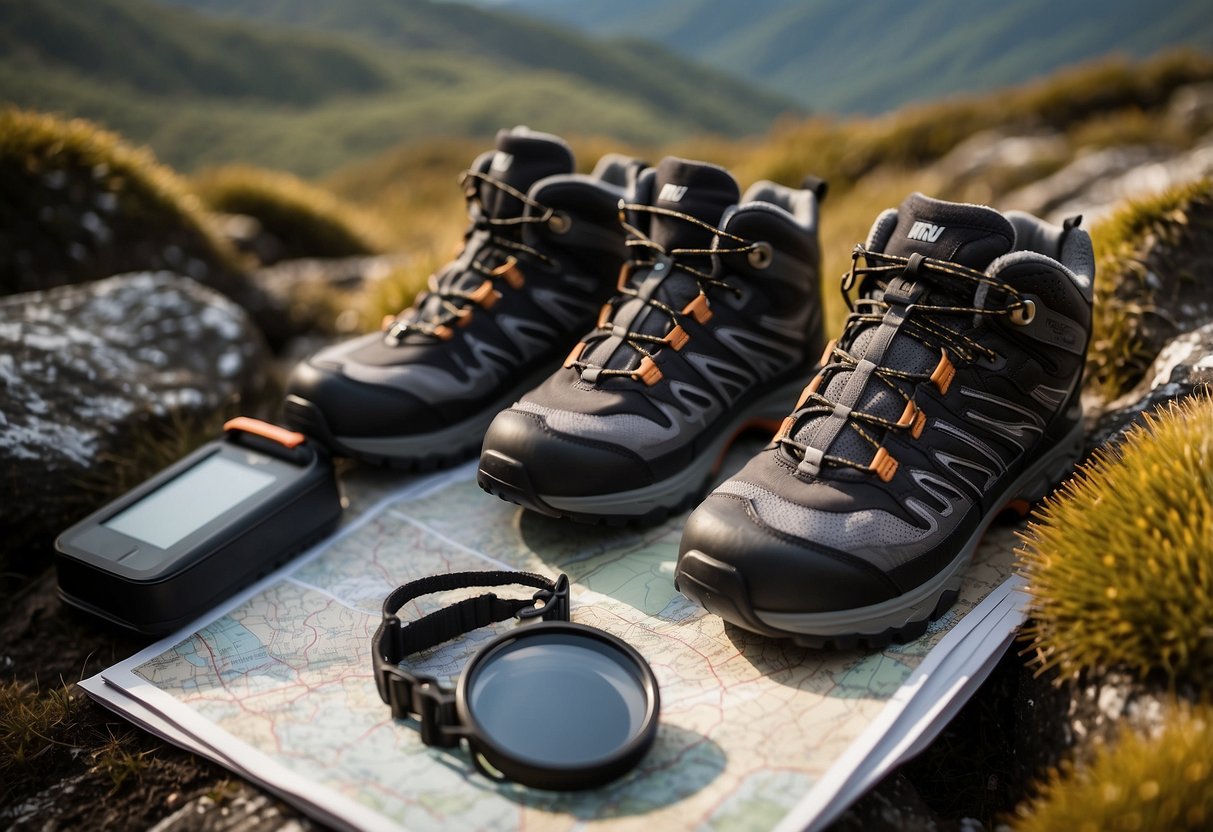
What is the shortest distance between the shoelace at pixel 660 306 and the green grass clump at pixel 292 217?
5264 mm

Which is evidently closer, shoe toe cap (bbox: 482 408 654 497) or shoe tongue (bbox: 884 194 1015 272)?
shoe tongue (bbox: 884 194 1015 272)

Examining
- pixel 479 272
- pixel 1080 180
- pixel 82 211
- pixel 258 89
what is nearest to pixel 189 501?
pixel 479 272

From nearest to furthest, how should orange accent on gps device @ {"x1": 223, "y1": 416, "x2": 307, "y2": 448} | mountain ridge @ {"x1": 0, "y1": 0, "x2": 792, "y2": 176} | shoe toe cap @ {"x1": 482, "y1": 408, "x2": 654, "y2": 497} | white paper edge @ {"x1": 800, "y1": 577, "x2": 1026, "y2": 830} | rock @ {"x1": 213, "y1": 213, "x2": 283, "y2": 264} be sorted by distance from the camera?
white paper edge @ {"x1": 800, "y1": 577, "x2": 1026, "y2": 830} < shoe toe cap @ {"x1": 482, "y1": 408, "x2": 654, "y2": 497} < orange accent on gps device @ {"x1": 223, "y1": 416, "x2": 307, "y2": 448} < rock @ {"x1": 213, "y1": 213, "x2": 283, "y2": 264} < mountain ridge @ {"x1": 0, "y1": 0, "x2": 792, "y2": 176}

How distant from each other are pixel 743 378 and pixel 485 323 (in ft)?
3.08

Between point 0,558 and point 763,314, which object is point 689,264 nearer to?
point 763,314

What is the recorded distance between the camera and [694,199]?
2.82m

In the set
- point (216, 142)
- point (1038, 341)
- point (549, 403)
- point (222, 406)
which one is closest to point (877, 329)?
point (1038, 341)

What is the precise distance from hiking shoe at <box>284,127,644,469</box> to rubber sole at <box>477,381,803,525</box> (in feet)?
1.69

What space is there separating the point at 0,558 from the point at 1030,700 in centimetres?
315

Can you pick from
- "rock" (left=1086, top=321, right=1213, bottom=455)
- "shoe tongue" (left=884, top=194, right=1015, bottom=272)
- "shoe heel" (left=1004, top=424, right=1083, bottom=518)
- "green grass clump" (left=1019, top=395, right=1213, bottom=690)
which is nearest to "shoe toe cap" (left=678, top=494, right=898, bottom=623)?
"green grass clump" (left=1019, top=395, right=1213, bottom=690)

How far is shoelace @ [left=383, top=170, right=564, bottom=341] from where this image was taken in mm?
3191

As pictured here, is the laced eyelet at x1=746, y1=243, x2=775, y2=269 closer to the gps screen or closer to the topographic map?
the topographic map

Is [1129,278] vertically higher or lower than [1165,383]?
higher

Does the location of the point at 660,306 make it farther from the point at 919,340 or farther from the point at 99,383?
the point at 99,383
